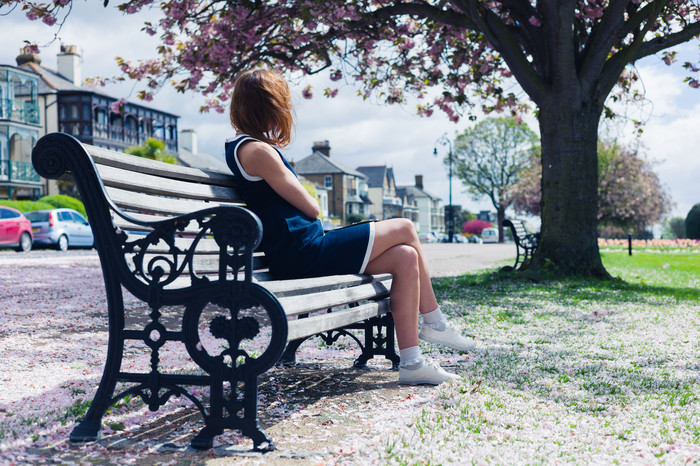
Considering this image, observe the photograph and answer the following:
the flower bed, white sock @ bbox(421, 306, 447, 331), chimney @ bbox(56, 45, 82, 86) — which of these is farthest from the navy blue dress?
chimney @ bbox(56, 45, 82, 86)

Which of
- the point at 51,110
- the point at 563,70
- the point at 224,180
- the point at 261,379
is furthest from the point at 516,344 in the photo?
the point at 51,110

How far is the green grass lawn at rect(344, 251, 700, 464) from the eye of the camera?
8.79 feet

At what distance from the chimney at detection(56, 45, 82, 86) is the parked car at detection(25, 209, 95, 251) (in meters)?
30.1

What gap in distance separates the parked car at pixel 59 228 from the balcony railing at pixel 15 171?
49.2ft

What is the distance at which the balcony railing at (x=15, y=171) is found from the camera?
39.5 m


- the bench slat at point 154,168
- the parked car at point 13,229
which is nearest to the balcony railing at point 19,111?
the parked car at point 13,229

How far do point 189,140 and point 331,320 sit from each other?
63559mm

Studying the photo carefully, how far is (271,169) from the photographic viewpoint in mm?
3328

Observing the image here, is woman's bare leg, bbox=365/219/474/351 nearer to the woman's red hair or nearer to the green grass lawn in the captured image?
the green grass lawn

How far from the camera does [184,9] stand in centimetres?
1159

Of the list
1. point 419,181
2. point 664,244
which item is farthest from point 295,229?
point 419,181

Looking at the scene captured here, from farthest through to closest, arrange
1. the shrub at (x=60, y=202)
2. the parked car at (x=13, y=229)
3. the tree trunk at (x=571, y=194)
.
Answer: the shrub at (x=60, y=202) < the parked car at (x=13, y=229) < the tree trunk at (x=571, y=194)

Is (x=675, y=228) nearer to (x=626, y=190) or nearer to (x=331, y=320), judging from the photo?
(x=626, y=190)

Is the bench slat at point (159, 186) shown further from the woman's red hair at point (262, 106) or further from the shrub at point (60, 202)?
the shrub at point (60, 202)
